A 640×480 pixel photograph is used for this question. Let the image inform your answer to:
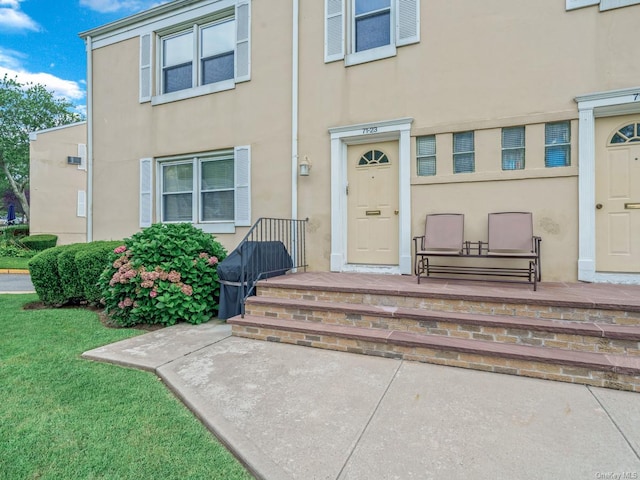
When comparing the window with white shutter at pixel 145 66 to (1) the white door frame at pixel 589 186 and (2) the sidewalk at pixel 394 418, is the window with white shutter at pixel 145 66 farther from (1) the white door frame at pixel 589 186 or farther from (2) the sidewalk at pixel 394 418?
(1) the white door frame at pixel 589 186

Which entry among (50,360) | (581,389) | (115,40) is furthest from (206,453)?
(115,40)

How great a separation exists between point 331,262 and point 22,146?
78.6 feet

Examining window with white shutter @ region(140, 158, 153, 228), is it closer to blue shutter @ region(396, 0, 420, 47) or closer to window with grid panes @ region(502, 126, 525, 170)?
blue shutter @ region(396, 0, 420, 47)

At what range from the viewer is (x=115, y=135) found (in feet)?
23.9

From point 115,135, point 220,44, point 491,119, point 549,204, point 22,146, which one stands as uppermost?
point 22,146

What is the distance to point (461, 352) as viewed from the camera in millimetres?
3008

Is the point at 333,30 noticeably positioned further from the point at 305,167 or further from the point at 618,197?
the point at 618,197

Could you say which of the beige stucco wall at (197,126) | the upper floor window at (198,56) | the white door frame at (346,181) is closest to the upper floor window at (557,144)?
the white door frame at (346,181)

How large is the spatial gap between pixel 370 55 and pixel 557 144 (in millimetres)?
2789

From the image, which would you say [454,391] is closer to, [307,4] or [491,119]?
[491,119]

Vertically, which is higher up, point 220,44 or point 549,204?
point 220,44

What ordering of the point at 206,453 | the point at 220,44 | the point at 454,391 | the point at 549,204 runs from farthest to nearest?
the point at 220,44 < the point at 549,204 < the point at 454,391 < the point at 206,453

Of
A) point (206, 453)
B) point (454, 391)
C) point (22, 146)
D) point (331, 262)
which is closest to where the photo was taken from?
point (206, 453)

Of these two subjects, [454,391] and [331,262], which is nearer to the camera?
[454,391]
